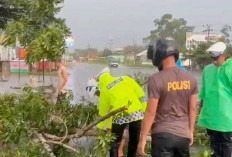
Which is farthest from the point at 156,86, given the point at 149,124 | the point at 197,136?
the point at 197,136

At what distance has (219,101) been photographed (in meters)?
4.73

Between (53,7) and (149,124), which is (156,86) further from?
(53,7)

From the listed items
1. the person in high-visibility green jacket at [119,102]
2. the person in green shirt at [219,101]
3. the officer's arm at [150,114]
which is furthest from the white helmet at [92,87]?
the officer's arm at [150,114]

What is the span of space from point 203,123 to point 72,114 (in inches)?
70.8

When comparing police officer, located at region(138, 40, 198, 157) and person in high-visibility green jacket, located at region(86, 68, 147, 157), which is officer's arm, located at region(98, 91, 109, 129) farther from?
police officer, located at region(138, 40, 198, 157)

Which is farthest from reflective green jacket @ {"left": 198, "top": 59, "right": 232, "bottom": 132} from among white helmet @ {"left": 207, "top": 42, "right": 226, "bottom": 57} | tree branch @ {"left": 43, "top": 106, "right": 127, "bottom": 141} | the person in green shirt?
tree branch @ {"left": 43, "top": 106, "right": 127, "bottom": 141}

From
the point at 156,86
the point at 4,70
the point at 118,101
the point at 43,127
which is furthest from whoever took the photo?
the point at 4,70

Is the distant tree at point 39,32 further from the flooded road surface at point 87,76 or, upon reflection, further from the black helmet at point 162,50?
the black helmet at point 162,50

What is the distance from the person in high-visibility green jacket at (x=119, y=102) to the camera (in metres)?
4.64

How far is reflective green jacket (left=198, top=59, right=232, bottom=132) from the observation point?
4699 millimetres

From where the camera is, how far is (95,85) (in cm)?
499

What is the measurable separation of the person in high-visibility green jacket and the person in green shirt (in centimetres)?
84

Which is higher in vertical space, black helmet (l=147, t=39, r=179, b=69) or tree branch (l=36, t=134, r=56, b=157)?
black helmet (l=147, t=39, r=179, b=69)

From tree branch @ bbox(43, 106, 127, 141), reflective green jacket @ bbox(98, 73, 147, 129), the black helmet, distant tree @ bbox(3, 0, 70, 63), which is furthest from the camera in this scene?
distant tree @ bbox(3, 0, 70, 63)
